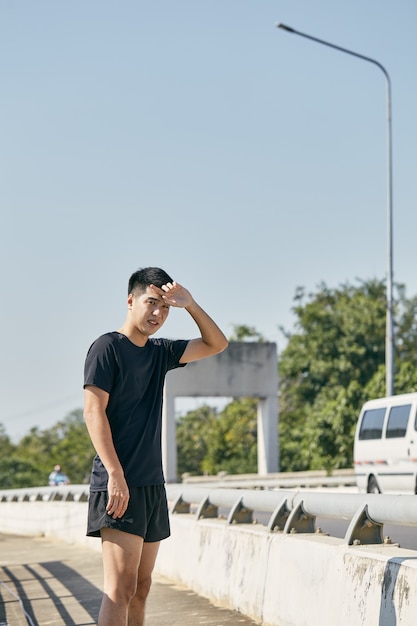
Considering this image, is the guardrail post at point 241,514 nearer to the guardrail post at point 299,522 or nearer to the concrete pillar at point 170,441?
the guardrail post at point 299,522

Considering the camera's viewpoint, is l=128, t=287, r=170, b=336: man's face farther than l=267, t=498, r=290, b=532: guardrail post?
No

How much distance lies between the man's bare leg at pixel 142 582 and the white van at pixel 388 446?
17064mm

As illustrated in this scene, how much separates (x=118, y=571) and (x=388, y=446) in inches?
748

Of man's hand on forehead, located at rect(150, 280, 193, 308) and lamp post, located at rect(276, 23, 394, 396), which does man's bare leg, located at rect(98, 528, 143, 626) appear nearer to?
man's hand on forehead, located at rect(150, 280, 193, 308)

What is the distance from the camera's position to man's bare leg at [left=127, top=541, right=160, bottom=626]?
563cm

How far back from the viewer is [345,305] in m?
57.7

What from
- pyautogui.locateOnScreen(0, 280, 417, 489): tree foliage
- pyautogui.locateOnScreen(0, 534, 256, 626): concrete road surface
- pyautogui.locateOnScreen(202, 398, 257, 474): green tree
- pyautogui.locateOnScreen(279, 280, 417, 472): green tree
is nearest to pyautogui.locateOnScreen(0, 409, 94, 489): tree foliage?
pyautogui.locateOnScreen(0, 280, 417, 489): tree foliage

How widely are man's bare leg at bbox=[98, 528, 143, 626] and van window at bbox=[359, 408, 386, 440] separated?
1950 cm

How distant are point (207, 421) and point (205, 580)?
7014 cm

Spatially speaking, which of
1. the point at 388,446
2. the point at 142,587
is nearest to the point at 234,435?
the point at 388,446

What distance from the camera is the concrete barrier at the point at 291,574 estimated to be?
6.18m

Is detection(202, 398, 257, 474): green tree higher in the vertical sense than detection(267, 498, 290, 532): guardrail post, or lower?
higher

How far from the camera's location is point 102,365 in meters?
5.45

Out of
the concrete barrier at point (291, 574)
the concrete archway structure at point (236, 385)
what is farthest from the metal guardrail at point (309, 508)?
the concrete archway structure at point (236, 385)
